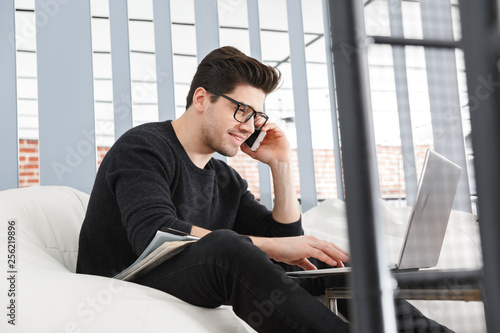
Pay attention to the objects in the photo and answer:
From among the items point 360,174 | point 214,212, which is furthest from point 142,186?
point 360,174

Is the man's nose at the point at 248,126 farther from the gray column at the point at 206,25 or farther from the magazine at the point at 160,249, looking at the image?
the gray column at the point at 206,25

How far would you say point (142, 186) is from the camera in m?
1.22

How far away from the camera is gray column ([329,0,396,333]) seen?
1.18ft

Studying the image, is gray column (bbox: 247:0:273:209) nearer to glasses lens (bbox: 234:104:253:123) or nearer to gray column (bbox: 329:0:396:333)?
glasses lens (bbox: 234:104:253:123)

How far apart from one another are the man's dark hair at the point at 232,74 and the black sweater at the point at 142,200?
0.19 metres

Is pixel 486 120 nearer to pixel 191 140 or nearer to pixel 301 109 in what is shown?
pixel 191 140

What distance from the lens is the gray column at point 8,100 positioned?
1759 millimetres

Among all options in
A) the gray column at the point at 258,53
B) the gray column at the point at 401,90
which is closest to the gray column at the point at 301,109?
the gray column at the point at 258,53

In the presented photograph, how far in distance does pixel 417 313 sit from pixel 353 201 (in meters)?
0.59

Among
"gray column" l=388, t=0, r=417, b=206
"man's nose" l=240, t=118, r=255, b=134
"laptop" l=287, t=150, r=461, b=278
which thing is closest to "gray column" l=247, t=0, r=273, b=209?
"man's nose" l=240, t=118, r=255, b=134

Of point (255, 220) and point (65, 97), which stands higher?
point (65, 97)

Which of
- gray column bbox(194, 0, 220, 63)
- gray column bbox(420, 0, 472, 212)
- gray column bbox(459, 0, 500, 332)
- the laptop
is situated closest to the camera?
gray column bbox(459, 0, 500, 332)

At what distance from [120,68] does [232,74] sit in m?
0.61

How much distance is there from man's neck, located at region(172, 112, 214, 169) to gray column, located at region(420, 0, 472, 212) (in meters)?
1.06
